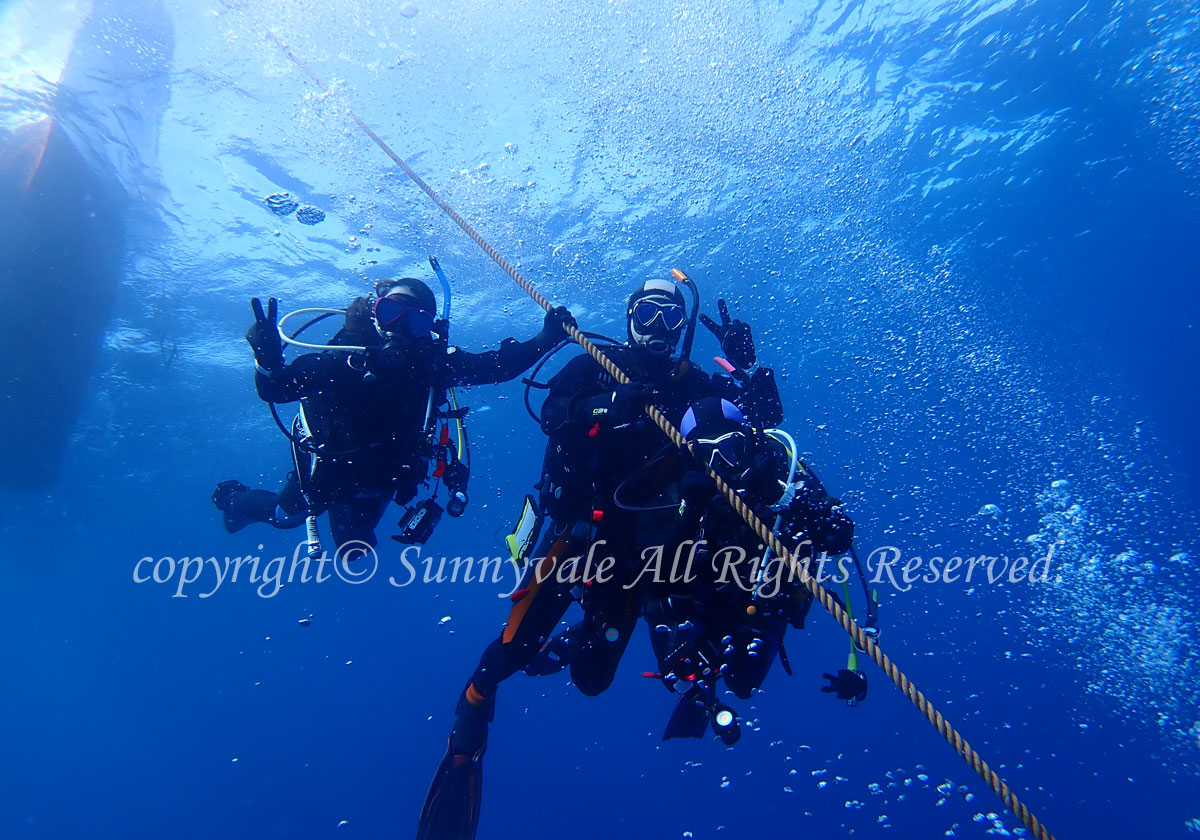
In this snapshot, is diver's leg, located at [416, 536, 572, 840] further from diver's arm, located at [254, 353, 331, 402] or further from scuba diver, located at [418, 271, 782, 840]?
diver's arm, located at [254, 353, 331, 402]

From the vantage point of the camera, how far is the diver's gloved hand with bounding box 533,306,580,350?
5.32 meters

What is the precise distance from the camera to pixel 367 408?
5250 mm

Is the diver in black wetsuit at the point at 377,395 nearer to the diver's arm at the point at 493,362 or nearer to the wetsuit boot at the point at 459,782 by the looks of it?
the diver's arm at the point at 493,362

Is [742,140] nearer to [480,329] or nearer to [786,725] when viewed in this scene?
[480,329]

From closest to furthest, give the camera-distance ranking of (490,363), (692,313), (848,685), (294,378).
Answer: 1. (848,685)
2. (692,313)
3. (294,378)
4. (490,363)

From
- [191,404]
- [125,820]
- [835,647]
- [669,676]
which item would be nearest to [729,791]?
[835,647]

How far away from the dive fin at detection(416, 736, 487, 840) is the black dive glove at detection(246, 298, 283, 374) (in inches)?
149

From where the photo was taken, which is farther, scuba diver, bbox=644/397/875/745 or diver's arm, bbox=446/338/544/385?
diver's arm, bbox=446/338/544/385

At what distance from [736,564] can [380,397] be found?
3.60m

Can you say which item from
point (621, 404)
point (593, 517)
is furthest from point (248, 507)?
point (621, 404)

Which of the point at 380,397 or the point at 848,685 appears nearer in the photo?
the point at 848,685

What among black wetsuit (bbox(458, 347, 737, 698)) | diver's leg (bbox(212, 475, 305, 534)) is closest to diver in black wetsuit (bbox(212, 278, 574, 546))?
black wetsuit (bbox(458, 347, 737, 698))

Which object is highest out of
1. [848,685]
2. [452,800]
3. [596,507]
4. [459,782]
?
[596,507]

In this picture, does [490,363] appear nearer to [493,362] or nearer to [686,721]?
[493,362]
